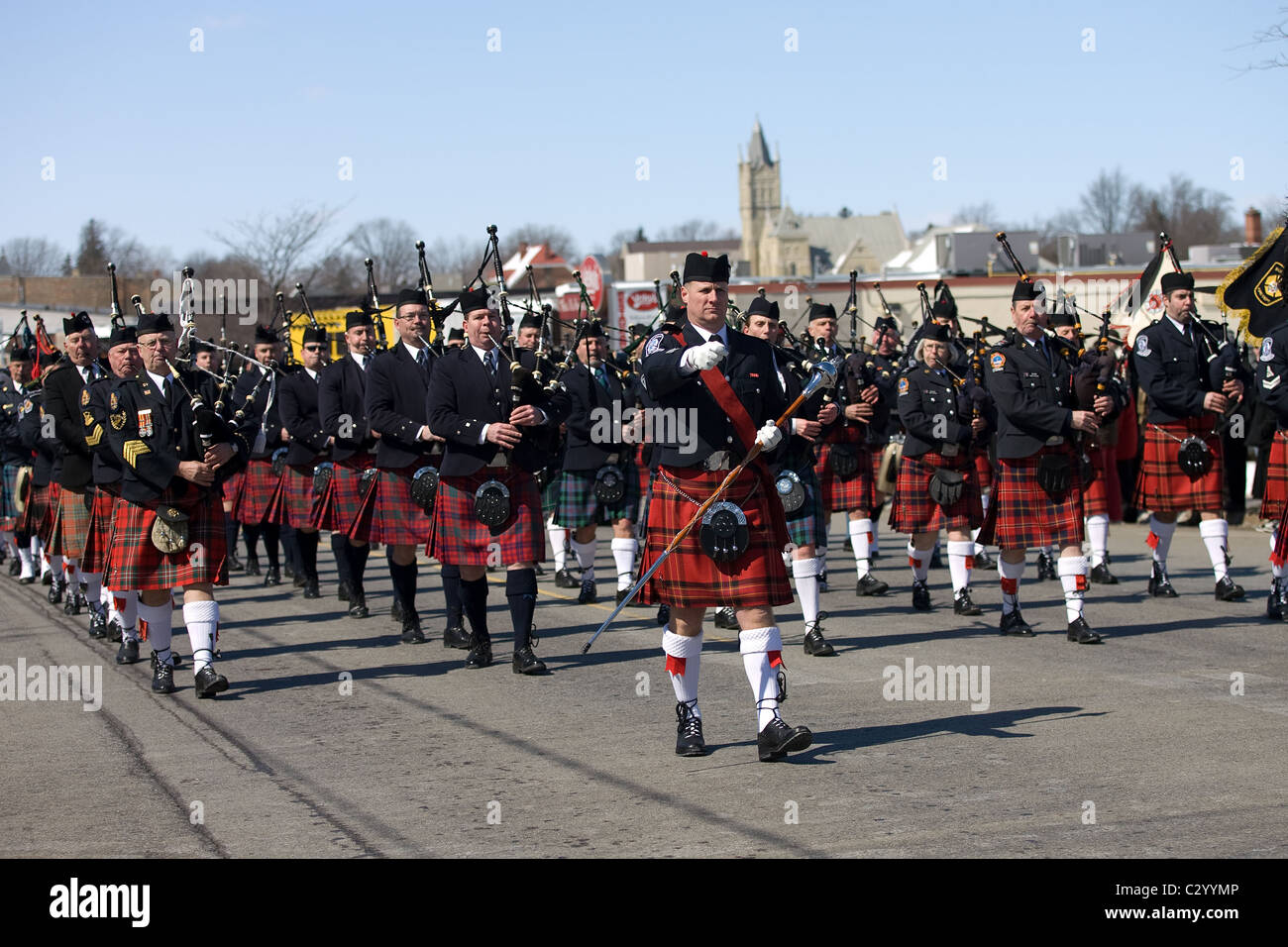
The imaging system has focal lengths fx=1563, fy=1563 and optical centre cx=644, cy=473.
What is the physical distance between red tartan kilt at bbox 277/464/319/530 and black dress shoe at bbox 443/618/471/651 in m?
2.93

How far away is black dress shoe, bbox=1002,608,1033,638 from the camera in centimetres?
936

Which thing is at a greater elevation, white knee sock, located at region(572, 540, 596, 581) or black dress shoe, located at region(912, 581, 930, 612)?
white knee sock, located at region(572, 540, 596, 581)

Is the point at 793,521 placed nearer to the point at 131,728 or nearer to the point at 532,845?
the point at 131,728

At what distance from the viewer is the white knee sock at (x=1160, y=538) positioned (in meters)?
11.0

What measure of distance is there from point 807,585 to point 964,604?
6.26ft

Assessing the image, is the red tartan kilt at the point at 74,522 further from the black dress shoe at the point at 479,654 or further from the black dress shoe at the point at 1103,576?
the black dress shoe at the point at 1103,576

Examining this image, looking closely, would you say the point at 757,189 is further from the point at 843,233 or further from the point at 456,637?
the point at 456,637

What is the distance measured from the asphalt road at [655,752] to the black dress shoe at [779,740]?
0.06 meters

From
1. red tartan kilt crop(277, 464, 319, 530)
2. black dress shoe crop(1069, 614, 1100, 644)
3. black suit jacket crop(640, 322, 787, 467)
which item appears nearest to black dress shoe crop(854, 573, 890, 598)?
black dress shoe crop(1069, 614, 1100, 644)

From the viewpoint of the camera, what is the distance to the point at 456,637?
9.41 m

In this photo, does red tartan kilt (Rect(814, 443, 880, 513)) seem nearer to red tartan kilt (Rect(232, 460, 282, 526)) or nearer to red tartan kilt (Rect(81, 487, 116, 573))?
red tartan kilt (Rect(232, 460, 282, 526))

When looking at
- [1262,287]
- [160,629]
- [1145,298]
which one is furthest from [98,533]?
[1145,298]

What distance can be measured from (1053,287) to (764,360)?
30.5 m

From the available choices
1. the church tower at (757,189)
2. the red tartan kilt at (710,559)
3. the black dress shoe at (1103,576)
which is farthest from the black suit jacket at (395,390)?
the church tower at (757,189)
